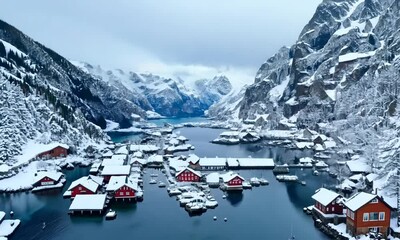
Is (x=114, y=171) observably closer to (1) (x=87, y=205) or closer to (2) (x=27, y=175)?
(2) (x=27, y=175)

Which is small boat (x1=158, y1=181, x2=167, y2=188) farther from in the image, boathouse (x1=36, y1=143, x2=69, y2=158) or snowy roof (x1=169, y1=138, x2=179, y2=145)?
snowy roof (x1=169, y1=138, x2=179, y2=145)

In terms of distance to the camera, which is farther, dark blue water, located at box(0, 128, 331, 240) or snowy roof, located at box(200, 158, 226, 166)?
snowy roof, located at box(200, 158, 226, 166)

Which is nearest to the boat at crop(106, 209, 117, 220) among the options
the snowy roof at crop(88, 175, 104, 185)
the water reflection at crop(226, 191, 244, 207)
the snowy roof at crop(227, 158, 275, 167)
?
the snowy roof at crop(88, 175, 104, 185)

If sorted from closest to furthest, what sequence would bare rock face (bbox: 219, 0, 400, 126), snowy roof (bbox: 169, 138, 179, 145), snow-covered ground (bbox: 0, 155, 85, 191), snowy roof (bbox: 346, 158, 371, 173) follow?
snow-covered ground (bbox: 0, 155, 85, 191)
snowy roof (bbox: 346, 158, 371, 173)
snowy roof (bbox: 169, 138, 179, 145)
bare rock face (bbox: 219, 0, 400, 126)

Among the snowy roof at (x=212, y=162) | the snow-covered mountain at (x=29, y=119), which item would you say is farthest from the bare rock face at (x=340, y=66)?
the snow-covered mountain at (x=29, y=119)

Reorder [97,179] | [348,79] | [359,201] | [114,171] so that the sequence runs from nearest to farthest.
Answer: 1. [359,201]
2. [97,179]
3. [114,171]
4. [348,79]

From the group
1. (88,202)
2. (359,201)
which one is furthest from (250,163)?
(359,201)

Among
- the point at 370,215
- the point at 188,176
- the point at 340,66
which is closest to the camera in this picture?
the point at 370,215
